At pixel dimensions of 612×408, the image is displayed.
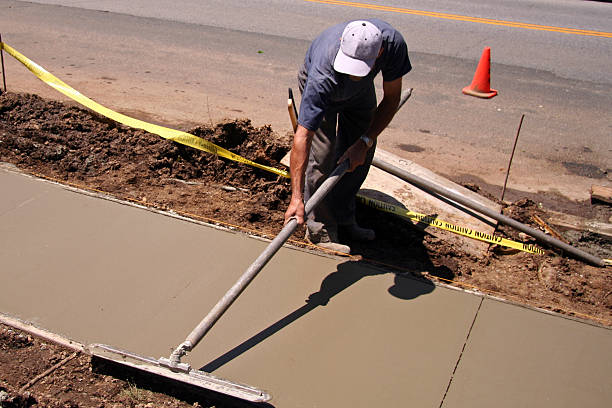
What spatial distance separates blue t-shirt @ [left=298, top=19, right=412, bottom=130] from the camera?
362 cm

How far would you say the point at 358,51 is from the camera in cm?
351

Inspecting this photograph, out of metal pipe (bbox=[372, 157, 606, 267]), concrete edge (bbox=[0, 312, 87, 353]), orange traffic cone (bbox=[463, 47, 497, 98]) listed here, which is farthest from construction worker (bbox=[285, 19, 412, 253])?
orange traffic cone (bbox=[463, 47, 497, 98])

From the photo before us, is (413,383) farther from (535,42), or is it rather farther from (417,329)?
(535,42)

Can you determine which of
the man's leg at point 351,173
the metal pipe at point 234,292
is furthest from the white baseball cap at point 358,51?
the metal pipe at point 234,292

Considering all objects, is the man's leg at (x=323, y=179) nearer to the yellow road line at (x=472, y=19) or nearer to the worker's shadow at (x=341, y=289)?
the worker's shadow at (x=341, y=289)

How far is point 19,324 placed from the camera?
3465mm

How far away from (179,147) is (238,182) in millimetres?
718

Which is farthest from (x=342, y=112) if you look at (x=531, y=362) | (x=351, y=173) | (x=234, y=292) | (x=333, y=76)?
(x=531, y=362)

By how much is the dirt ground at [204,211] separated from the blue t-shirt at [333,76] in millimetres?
1238

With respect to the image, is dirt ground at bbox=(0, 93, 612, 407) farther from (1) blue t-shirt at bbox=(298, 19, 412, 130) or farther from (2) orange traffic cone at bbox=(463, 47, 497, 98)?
(2) orange traffic cone at bbox=(463, 47, 497, 98)

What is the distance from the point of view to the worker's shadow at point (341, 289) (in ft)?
11.7

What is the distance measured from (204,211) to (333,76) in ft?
5.93

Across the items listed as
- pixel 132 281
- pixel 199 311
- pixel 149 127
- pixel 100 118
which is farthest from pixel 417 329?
pixel 100 118

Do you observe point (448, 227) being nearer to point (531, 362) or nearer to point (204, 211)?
point (531, 362)
